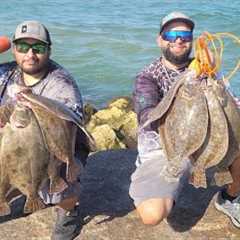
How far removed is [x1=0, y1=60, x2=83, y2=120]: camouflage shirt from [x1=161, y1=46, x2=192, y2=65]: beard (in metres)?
0.95

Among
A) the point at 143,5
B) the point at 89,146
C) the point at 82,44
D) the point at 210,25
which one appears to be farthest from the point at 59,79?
the point at 143,5

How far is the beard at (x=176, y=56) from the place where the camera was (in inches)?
220

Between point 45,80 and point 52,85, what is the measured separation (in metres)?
0.11

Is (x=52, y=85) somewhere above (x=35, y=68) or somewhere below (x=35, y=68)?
below

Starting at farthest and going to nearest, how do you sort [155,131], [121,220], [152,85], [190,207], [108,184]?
[108,184] < [190,207] < [121,220] < [152,85] < [155,131]

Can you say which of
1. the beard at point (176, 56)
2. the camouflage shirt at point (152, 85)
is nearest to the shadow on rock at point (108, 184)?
the camouflage shirt at point (152, 85)

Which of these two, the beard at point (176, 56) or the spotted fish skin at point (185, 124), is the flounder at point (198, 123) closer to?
the spotted fish skin at point (185, 124)

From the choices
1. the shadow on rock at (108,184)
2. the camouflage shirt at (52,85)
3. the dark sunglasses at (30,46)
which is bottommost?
the shadow on rock at (108,184)

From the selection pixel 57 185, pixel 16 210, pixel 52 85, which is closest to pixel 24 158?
pixel 57 185

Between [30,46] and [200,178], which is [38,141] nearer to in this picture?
[30,46]

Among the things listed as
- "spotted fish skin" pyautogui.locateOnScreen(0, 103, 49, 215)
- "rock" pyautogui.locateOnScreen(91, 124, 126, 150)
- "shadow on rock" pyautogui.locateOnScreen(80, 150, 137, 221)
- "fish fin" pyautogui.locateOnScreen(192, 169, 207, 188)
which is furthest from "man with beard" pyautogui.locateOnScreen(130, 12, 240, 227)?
"rock" pyautogui.locateOnScreen(91, 124, 126, 150)

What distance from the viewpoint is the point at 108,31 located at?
23.4 meters

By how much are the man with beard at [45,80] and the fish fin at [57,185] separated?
0.08 metres

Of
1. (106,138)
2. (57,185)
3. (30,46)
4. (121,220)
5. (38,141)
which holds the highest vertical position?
(30,46)
